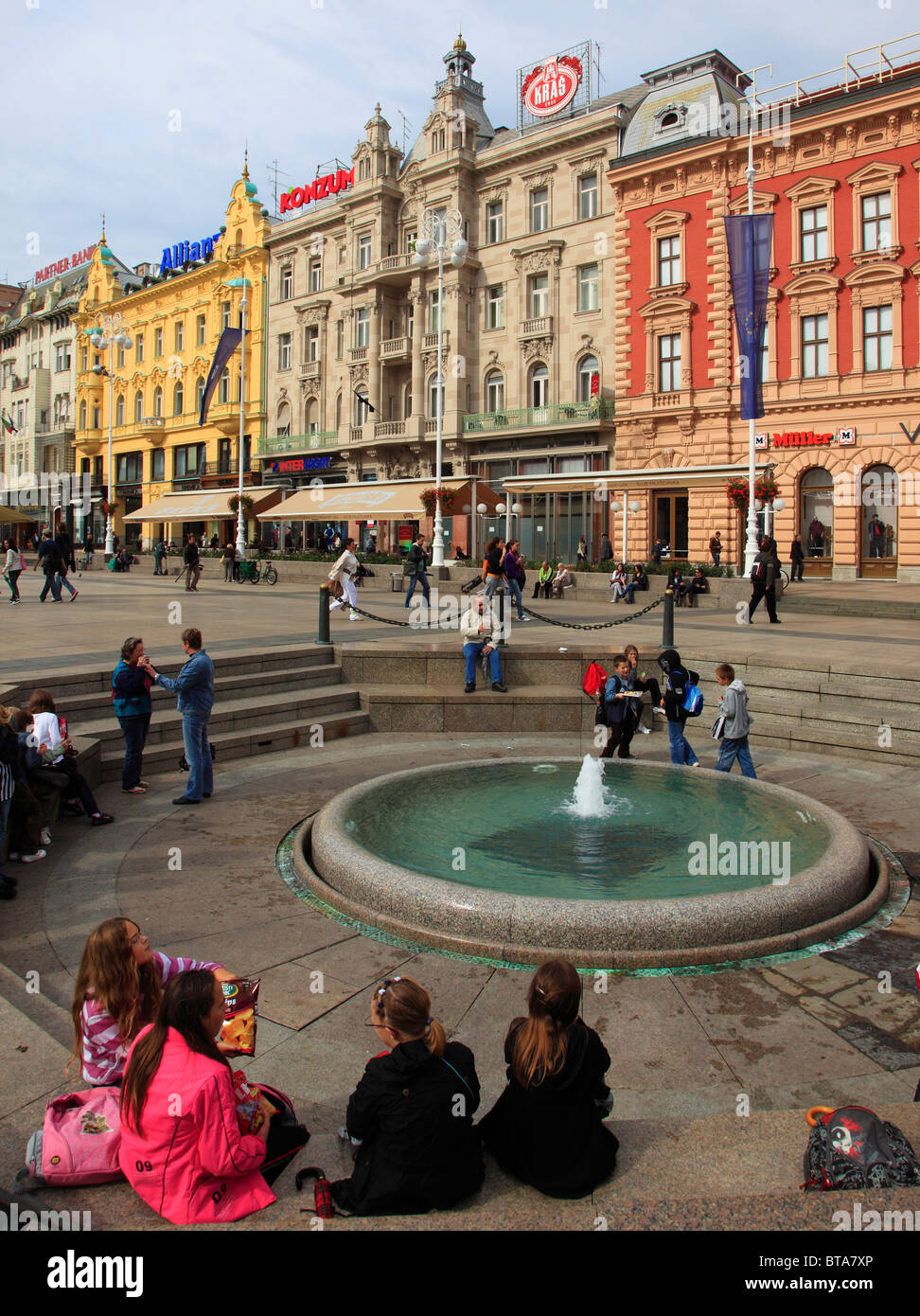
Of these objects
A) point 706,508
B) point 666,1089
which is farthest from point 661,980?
point 706,508

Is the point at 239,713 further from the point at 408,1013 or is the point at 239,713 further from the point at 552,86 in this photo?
the point at 552,86

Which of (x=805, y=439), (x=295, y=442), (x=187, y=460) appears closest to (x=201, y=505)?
(x=295, y=442)

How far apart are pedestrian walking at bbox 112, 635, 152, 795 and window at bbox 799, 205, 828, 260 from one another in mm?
30448

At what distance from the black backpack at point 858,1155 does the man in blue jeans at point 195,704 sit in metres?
6.61

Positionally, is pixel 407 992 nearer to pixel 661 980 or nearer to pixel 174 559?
pixel 661 980

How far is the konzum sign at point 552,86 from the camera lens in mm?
38812

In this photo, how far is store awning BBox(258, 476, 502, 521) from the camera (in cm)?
3183

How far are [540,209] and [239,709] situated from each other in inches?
1388

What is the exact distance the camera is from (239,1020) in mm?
3492

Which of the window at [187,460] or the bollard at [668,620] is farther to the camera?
the window at [187,460]

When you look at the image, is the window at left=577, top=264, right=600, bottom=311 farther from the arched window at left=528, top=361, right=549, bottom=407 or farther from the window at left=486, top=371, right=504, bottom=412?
Result: the window at left=486, top=371, right=504, bottom=412

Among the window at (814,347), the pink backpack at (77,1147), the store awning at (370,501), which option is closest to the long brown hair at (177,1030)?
the pink backpack at (77,1147)

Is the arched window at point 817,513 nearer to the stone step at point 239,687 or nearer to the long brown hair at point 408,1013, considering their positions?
the stone step at point 239,687

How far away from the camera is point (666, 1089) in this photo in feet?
13.4
